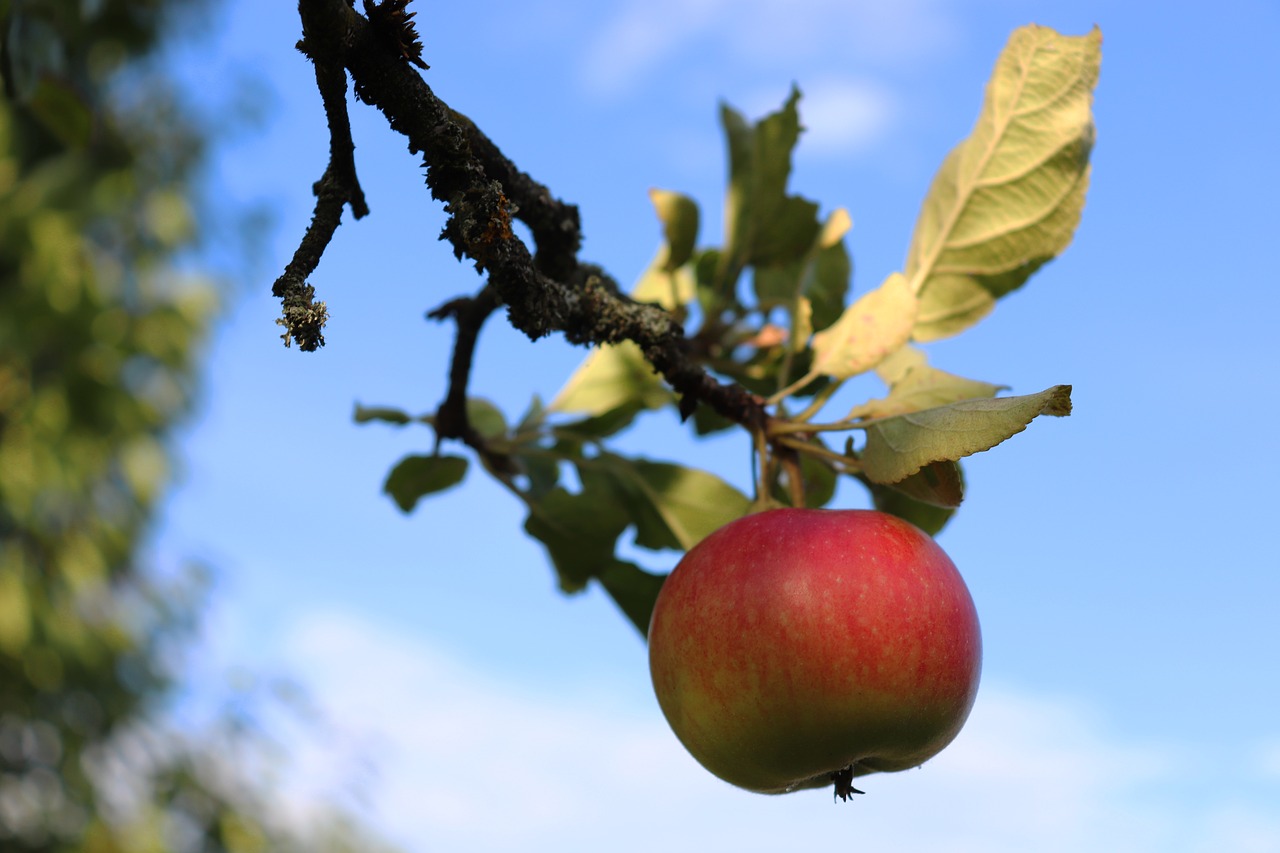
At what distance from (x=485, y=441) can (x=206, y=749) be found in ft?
11.6

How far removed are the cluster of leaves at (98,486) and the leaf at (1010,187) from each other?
2883 millimetres

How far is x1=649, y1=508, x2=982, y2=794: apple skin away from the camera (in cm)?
50

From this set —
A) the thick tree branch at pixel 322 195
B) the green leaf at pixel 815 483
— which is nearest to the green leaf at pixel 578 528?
the green leaf at pixel 815 483

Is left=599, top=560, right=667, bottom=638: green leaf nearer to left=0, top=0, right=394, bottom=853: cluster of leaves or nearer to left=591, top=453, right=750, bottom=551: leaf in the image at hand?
left=591, top=453, right=750, bottom=551: leaf

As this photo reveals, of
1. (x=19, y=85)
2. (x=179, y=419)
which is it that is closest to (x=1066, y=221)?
(x=19, y=85)

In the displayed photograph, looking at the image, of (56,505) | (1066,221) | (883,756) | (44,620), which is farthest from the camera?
(56,505)

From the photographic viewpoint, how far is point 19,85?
562 millimetres

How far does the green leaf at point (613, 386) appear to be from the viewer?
92 cm

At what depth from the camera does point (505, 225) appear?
0.46 metres

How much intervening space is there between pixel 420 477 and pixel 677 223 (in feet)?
0.91

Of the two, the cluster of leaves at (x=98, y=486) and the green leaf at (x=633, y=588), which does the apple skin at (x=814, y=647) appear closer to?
the green leaf at (x=633, y=588)

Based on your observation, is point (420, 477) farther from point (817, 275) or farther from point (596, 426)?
point (817, 275)

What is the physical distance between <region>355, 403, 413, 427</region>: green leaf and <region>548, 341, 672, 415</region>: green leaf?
0.15 meters

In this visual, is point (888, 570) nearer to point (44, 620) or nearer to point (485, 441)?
point (485, 441)
